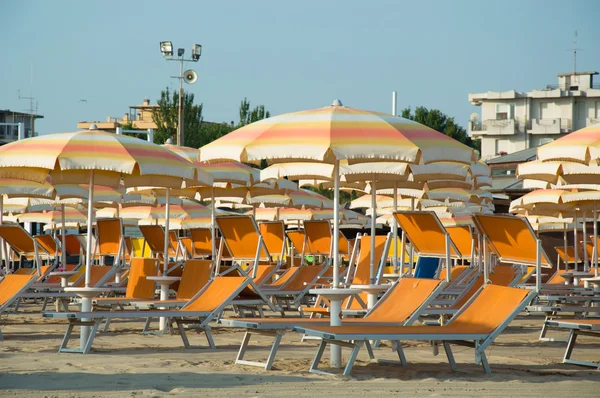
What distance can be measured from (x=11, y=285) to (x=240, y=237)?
Result: 301cm

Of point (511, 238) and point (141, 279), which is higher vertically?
point (511, 238)

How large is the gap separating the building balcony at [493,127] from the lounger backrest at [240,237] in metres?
75.2

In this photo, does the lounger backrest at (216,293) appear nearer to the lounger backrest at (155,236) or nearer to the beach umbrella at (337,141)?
the beach umbrella at (337,141)

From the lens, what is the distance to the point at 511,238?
7629 millimetres

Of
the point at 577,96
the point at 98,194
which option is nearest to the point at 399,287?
the point at 98,194

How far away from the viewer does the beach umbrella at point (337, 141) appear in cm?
798

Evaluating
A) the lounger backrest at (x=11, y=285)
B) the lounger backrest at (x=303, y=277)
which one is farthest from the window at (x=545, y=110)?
the lounger backrest at (x=11, y=285)

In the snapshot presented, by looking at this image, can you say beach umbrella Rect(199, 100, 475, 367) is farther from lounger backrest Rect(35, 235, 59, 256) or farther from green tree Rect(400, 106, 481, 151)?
green tree Rect(400, 106, 481, 151)

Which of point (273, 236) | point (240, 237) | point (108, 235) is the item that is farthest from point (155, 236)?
Answer: point (240, 237)

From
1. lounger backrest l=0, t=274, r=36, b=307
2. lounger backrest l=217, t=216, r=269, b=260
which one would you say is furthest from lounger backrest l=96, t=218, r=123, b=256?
lounger backrest l=0, t=274, r=36, b=307

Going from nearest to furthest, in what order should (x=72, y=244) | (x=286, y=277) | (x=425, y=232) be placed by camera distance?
(x=425, y=232) → (x=286, y=277) → (x=72, y=244)

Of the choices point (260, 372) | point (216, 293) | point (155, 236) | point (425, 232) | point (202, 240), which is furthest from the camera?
point (202, 240)

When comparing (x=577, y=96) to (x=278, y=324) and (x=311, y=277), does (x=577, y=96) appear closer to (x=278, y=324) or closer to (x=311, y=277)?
(x=311, y=277)

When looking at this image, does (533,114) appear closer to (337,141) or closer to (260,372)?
(337,141)
